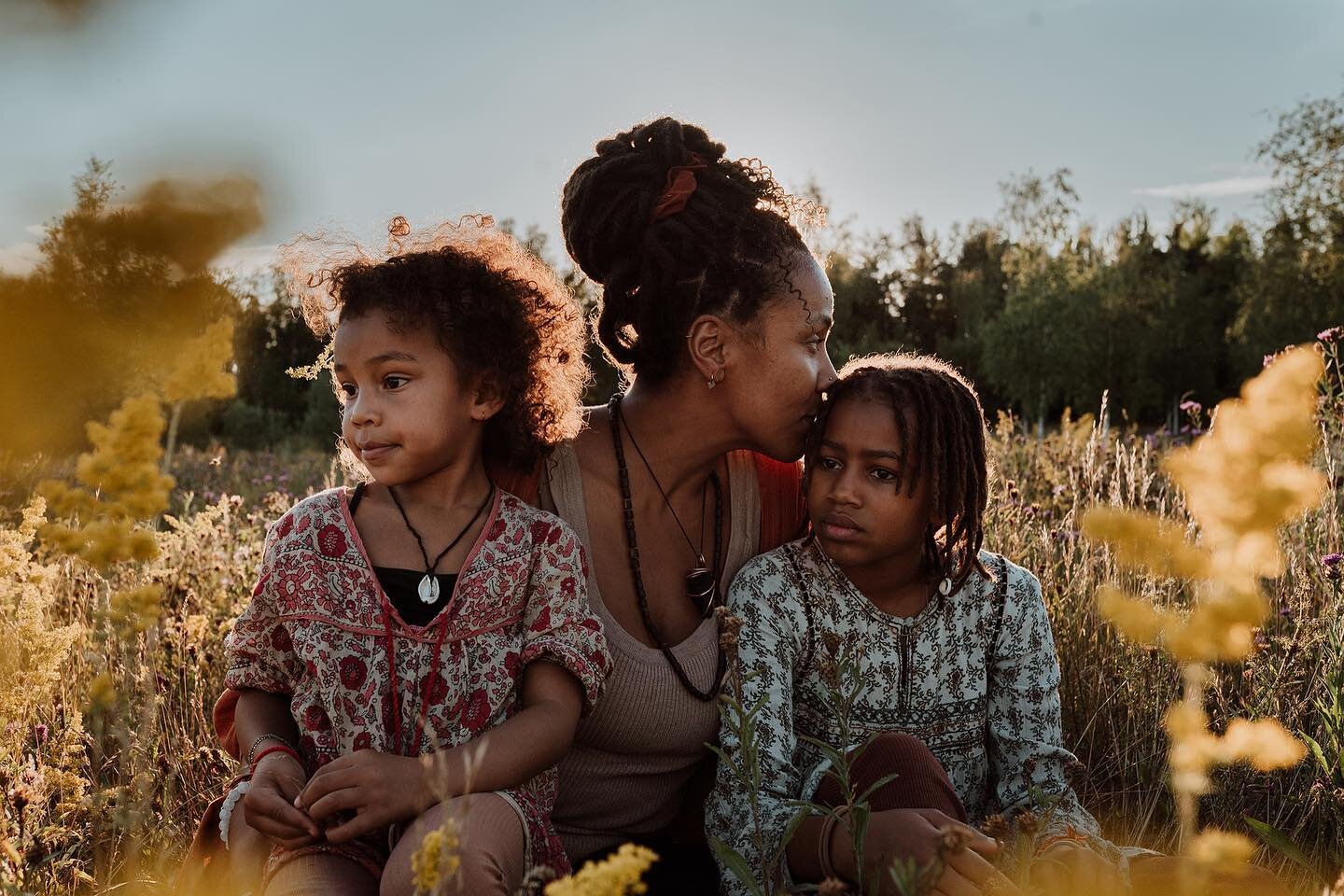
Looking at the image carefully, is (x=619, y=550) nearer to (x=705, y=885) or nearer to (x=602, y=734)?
(x=602, y=734)

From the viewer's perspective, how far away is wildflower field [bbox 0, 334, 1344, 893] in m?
1.13

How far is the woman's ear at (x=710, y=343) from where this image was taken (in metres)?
2.60

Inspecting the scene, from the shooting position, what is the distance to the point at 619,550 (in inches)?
106

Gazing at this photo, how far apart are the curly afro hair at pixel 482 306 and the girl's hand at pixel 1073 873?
1.37m

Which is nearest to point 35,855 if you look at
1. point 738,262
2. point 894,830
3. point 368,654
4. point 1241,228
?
point 368,654

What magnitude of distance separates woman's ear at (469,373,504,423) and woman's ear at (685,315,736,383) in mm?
522

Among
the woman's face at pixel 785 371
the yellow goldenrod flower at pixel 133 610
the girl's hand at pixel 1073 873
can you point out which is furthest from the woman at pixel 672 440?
the yellow goldenrod flower at pixel 133 610

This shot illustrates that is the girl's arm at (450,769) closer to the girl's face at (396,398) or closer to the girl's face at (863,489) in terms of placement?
the girl's face at (396,398)

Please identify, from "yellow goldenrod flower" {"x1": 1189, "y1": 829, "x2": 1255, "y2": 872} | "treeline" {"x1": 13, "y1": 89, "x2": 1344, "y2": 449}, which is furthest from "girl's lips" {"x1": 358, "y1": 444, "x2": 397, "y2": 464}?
"treeline" {"x1": 13, "y1": 89, "x2": 1344, "y2": 449}

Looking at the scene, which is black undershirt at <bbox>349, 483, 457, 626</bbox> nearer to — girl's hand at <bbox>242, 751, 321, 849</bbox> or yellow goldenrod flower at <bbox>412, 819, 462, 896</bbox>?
girl's hand at <bbox>242, 751, 321, 849</bbox>

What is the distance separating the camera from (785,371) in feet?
8.43

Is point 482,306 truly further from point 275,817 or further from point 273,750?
point 275,817

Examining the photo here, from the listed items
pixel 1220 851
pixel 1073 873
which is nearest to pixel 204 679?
pixel 1073 873

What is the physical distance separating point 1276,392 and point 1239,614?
17cm
